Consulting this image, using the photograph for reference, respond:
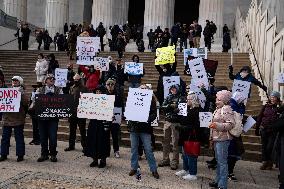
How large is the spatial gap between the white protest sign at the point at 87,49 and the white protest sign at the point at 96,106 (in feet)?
13.8

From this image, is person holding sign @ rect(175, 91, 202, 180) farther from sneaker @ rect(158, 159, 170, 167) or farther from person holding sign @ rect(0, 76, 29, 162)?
person holding sign @ rect(0, 76, 29, 162)

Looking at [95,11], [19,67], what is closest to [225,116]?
[19,67]

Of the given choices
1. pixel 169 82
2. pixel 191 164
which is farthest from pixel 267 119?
pixel 169 82

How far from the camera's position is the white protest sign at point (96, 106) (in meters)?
9.23

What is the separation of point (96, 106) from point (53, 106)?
1162 mm

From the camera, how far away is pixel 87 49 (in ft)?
44.5

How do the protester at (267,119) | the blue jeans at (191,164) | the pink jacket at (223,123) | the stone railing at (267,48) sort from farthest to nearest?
the stone railing at (267,48) < the protester at (267,119) < the blue jeans at (191,164) < the pink jacket at (223,123)

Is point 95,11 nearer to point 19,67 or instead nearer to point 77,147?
point 19,67

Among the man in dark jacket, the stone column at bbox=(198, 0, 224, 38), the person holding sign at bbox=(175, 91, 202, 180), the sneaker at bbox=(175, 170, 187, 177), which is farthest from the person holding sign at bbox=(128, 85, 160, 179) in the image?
the stone column at bbox=(198, 0, 224, 38)

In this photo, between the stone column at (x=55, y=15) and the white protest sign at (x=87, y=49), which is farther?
the stone column at (x=55, y=15)

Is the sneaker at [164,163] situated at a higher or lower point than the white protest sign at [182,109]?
lower

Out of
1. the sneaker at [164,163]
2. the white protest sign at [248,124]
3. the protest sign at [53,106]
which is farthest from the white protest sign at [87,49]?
the white protest sign at [248,124]

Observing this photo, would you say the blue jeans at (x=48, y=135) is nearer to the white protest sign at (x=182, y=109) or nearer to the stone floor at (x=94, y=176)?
the stone floor at (x=94, y=176)

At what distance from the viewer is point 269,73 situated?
1508 centimetres
